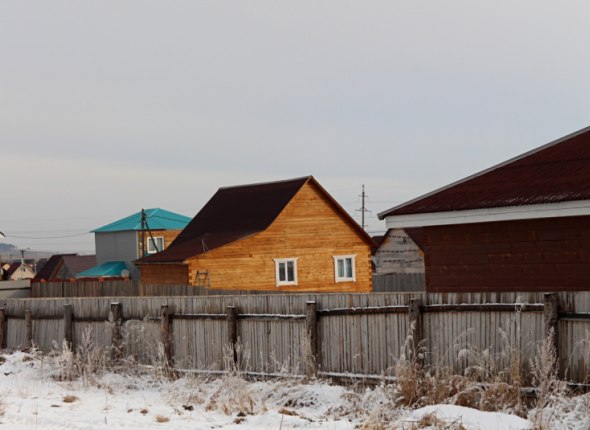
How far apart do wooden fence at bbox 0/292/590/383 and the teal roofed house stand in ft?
153

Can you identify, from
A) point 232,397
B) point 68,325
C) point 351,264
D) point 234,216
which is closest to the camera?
point 232,397

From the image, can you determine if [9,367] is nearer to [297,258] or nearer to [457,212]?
[457,212]

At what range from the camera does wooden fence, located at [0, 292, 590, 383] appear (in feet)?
37.0

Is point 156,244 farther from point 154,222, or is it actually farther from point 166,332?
point 166,332

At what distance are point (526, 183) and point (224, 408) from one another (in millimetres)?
6976

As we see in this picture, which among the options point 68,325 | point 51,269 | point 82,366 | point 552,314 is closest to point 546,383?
point 552,314

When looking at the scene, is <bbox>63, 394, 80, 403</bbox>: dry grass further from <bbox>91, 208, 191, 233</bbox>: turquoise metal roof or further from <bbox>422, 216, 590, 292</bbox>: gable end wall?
<bbox>91, 208, 191, 233</bbox>: turquoise metal roof

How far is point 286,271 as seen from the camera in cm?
4222

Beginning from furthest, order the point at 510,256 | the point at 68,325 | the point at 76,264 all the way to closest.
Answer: the point at 76,264 < the point at 68,325 < the point at 510,256

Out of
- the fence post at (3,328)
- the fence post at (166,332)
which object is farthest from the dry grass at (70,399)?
the fence post at (3,328)

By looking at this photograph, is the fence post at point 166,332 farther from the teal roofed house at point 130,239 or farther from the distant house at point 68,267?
the distant house at point 68,267

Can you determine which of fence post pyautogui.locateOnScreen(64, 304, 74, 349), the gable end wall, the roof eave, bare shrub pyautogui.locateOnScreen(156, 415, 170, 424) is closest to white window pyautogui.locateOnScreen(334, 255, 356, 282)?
fence post pyautogui.locateOnScreen(64, 304, 74, 349)

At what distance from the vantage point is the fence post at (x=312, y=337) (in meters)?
13.6

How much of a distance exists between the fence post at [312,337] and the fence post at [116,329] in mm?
4918
